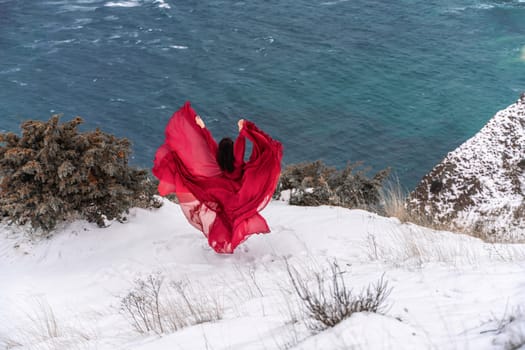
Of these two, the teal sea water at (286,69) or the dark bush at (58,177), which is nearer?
the dark bush at (58,177)

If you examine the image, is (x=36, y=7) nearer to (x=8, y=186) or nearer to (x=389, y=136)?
(x=389, y=136)

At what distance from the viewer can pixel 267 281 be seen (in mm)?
6199

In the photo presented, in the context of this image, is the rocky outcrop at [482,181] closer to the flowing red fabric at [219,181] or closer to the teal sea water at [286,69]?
the flowing red fabric at [219,181]

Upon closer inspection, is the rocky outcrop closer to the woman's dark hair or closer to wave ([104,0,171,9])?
the woman's dark hair

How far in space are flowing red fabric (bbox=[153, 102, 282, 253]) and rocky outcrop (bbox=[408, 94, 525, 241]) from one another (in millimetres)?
4819

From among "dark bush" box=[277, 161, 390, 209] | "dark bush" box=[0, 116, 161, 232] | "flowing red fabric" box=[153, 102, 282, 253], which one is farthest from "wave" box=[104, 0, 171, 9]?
"flowing red fabric" box=[153, 102, 282, 253]

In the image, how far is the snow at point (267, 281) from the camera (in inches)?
145

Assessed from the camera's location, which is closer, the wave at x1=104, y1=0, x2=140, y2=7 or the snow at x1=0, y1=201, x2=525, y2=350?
the snow at x1=0, y1=201, x2=525, y2=350

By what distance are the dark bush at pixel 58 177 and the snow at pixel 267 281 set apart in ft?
1.02

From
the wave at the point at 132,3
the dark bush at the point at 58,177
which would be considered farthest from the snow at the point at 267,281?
the wave at the point at 132,3

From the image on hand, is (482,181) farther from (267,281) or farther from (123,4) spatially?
(123,4)

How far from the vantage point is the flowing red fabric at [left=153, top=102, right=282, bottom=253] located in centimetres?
747

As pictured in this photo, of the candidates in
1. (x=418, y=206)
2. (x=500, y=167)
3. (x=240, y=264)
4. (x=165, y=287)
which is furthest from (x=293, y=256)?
(x=500, y=167)

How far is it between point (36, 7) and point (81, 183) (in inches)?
1340
